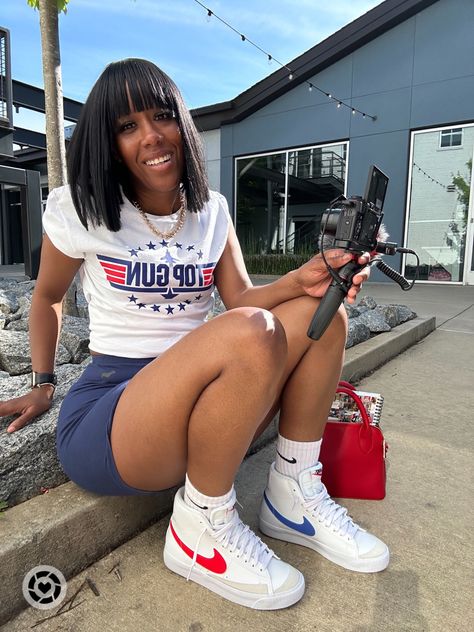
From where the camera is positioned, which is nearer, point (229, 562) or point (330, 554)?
point (229, 562)

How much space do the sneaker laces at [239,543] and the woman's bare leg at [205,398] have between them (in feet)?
0.39

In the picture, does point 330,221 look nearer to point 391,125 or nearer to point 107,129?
point 107,129

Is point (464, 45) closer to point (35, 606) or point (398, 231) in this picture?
point (398, 231)

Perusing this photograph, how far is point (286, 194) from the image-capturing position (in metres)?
10.1

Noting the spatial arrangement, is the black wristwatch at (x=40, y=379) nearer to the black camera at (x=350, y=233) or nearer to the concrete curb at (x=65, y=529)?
the concrete curb at (x=65, y=529)

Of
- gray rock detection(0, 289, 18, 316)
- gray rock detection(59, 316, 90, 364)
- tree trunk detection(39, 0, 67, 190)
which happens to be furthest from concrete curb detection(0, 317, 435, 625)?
gray rock detection(0, 289, 18, 316)

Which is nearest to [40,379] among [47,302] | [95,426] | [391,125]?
[47,302]

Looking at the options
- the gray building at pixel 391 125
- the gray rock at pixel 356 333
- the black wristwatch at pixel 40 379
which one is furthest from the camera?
the gray building at pixel 391 125

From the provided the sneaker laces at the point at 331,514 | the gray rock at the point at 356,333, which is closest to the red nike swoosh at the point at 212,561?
the sneaker laces at the point at 331,514

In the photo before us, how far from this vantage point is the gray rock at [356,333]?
9.58ft

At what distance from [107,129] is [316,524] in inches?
47.1

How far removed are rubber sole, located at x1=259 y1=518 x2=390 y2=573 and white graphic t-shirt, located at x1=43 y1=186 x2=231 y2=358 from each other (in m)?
0.60

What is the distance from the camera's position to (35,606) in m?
1.03

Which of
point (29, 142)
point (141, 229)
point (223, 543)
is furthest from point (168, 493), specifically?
point (29, 142)
